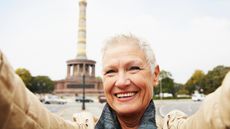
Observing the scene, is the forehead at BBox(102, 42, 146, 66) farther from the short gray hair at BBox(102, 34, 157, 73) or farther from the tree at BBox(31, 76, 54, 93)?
the tree at BBox(31, 76, 54, 93)

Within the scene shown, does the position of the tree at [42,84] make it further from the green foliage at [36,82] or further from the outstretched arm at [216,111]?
the outstretched arm at [216,111]

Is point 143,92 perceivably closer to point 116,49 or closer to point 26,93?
point 116,49

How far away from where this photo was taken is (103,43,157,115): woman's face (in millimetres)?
1995

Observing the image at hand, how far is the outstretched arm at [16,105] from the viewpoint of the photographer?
2.90 feet

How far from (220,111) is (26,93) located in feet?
1.98

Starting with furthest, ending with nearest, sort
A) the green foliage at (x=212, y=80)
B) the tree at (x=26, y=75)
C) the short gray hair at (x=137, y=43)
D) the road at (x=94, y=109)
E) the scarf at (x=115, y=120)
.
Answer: the tree at (x=26, y=75) → the green foliage at (x=212, y=80) → the road at (x=94, y=109) → the short gray hair at (x=137, y=43) → the scarf at (x=115, y=120)

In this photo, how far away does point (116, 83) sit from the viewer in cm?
200

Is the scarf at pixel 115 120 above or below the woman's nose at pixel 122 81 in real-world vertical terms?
below

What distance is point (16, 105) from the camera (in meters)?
0.97

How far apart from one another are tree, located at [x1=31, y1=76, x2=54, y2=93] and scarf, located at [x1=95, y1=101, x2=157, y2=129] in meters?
83.7

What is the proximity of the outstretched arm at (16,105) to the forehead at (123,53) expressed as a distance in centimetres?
91

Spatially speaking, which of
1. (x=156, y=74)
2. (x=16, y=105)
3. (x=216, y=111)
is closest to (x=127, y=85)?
(x=156, y=74)

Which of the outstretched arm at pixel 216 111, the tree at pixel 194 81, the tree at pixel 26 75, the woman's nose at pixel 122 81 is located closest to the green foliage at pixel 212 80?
the tree at pixel 194 81

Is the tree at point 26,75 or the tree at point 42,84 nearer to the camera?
the tree at point 26,75
